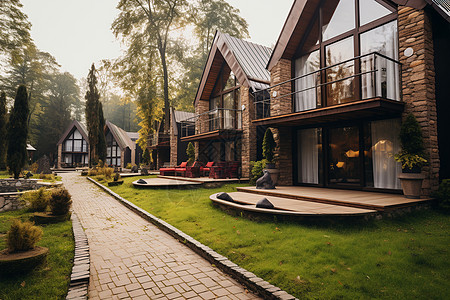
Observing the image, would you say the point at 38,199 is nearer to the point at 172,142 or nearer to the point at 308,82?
the point at 308,82

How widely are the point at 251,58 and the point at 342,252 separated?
13600 millimetres

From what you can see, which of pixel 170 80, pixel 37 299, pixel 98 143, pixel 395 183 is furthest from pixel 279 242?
pixel 170 80

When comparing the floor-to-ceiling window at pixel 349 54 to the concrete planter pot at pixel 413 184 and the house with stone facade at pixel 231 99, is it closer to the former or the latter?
the concrete planter pot at pixel 413 184

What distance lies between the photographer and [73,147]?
127 ft

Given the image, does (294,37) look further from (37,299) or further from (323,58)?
(37,299)

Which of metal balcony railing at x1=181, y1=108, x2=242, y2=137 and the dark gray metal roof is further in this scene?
metal balcony railing at x1=181, y1=108, x2=242, y2=137

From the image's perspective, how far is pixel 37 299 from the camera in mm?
3061

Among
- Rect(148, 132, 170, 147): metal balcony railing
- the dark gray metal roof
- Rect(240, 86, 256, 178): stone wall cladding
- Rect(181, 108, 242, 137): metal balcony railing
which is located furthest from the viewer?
Rect(148, 132, 170, 147): metal balcony railing

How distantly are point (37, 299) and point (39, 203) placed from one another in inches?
217

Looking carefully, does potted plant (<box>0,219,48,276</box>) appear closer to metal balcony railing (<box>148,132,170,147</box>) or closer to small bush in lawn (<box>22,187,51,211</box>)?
small bush in lawn (<box>22,187,51,211</box>)

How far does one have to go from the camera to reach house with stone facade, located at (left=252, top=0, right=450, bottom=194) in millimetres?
7316

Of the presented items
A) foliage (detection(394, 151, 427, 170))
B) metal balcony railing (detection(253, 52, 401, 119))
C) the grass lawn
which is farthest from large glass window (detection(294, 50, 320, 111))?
the grass lawn

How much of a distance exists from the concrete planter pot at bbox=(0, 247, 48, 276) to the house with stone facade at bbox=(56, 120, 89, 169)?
37908 millimetres

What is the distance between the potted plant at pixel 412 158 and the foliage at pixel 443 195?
441 millimetres
